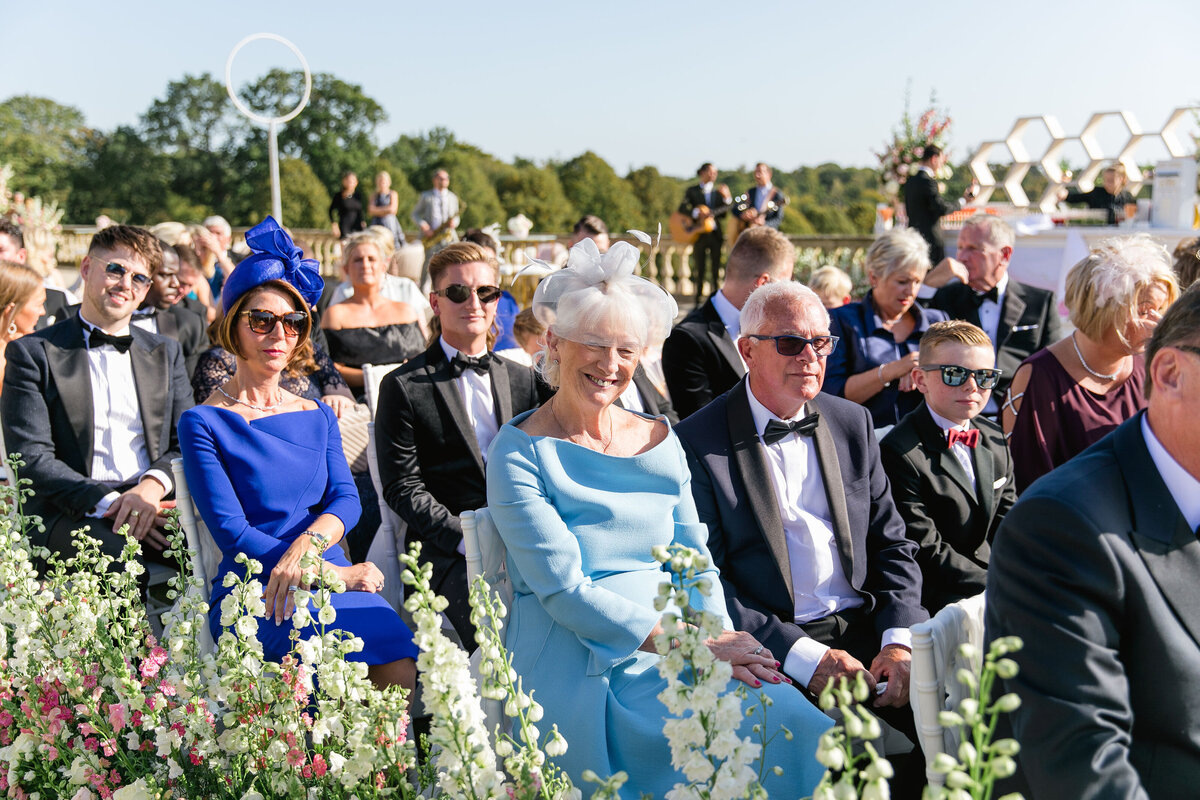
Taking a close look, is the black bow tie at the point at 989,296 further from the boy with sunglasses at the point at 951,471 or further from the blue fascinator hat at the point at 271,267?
the blue fascinator hat at the point at 271,267

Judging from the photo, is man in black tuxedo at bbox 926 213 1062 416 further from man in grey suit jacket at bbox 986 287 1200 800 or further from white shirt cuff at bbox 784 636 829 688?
man in grey suit jacket at bbox 986 287 1200 800

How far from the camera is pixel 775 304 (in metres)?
3.11

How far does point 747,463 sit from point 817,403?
14.1 inches

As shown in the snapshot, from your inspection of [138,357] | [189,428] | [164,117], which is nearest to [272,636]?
[189,428]

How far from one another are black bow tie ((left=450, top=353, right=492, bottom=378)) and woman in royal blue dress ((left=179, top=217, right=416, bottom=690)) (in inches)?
21.5

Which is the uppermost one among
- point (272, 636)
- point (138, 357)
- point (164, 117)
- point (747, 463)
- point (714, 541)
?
point (164, 117)

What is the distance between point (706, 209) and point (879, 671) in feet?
39.2

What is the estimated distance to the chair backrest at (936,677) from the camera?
1.89m

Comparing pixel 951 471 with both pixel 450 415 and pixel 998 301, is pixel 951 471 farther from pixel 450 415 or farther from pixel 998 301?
pixel 998 301

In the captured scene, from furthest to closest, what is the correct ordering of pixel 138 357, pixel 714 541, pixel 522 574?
pixel 138 357
pixel 714 541
pixel 522 574

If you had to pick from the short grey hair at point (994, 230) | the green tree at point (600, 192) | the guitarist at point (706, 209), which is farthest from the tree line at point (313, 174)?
the short grey hair at point (994, 230)

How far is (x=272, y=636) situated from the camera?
9.79 ft

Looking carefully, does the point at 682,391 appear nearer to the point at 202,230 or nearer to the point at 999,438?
the point at 999,438

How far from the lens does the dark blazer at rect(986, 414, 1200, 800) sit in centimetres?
163
